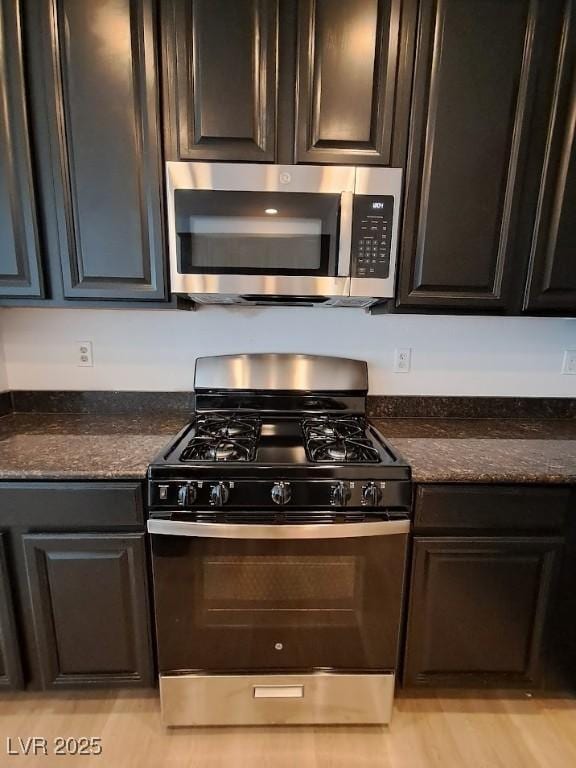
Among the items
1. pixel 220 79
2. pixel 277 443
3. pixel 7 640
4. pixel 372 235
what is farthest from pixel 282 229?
pixel 7 640

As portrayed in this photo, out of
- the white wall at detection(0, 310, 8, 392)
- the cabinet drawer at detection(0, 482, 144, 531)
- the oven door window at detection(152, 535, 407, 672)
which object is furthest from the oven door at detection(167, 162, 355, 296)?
the white wall at detection(0, 310, 8, 392)

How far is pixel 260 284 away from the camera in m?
1.31

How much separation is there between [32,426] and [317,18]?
1804 millimetres

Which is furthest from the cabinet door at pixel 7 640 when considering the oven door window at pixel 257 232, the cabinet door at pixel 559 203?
Result: the cabinet door at pixel 559 203

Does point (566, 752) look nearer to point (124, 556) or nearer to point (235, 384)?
point (124, 556)

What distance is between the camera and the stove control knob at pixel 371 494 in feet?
3.73

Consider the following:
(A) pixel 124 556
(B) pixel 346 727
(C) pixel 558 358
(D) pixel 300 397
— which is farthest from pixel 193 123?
(B) pixel 346 727

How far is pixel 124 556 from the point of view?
1221mm

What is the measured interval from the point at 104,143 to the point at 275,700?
6.46 ft

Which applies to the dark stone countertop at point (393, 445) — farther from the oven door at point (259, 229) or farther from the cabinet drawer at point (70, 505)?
the oven door at point (259, 229)

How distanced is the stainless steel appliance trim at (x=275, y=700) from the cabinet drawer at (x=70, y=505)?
1.89ft

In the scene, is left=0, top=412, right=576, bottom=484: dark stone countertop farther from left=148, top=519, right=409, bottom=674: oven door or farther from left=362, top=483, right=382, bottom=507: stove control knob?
left=148, top=519, right=409, bottom=674: oven door

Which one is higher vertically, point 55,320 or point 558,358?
point 55,320

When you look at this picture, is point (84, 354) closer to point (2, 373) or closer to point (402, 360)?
point (2, 373)
